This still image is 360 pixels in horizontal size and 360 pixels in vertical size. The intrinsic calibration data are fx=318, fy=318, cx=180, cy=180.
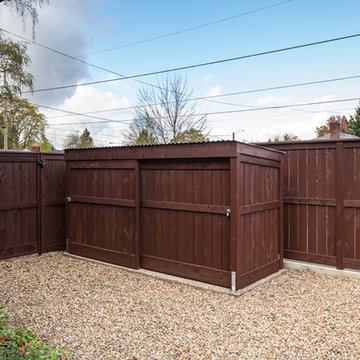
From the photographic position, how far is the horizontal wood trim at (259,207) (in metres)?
3.76

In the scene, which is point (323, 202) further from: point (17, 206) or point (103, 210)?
point (17, 206)

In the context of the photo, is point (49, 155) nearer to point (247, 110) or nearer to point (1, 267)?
point (1, 267)

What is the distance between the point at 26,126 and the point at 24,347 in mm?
25393

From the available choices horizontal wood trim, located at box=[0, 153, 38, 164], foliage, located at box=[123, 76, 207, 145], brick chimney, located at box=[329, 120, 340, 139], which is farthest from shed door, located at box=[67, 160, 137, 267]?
foliage, located at box=[123, 76, 207, 145]

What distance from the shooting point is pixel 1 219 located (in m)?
5.09

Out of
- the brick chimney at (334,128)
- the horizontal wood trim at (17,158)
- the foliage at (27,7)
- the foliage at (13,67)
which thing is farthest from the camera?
the brick chimney at (334,128)

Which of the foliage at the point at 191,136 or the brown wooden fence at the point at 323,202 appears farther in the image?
the foliage at the point at 191,136

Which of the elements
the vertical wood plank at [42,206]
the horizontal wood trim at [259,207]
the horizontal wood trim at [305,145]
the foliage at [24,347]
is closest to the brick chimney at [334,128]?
the horizontal wood trim at [305,145]

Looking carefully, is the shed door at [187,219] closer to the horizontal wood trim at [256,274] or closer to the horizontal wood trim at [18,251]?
the horizontal wood trim at [256,274]

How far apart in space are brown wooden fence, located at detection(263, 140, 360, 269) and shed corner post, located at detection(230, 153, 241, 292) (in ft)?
5.09

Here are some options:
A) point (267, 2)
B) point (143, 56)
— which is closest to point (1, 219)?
point (267, 2)

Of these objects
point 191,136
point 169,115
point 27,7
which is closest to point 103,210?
point 27,7

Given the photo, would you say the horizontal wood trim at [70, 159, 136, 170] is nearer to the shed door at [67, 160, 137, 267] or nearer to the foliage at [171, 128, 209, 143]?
the shed door at [67, 160, 137, 267]

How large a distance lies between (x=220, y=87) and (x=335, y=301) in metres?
15.2
